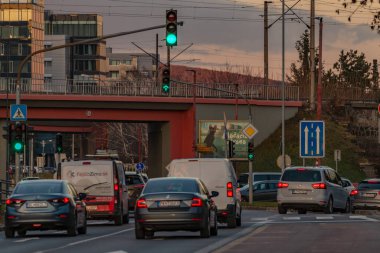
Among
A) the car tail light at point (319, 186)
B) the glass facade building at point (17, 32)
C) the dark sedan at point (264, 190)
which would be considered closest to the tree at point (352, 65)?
the glass facade building at point (17, 32)

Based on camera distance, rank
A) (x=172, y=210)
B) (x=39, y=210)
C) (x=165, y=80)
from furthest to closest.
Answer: (x=165, y=80), (x=39, y=210), (x=172, y=210)

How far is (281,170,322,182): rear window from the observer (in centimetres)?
4819

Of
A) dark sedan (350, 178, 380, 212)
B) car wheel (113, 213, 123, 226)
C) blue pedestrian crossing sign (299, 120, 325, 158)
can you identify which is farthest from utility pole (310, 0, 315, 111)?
car wheel (113, 213, 123, 226)

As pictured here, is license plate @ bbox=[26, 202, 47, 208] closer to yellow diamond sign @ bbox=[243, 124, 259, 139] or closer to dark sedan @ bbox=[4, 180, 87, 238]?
dark sedan @ bbox=[4, 180, 87, 238]

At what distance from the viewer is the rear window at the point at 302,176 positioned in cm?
4819

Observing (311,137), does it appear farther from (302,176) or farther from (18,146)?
(18,146)

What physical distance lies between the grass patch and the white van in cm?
5628

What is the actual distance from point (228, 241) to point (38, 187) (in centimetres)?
615

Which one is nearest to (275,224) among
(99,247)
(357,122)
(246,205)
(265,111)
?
(99,247)

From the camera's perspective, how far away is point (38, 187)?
31.6m

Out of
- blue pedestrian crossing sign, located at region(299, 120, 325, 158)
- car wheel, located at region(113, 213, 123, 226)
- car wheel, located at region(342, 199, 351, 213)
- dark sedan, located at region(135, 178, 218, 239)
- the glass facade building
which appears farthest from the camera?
the glass facade building

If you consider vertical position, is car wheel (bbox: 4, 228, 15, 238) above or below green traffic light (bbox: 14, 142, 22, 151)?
below

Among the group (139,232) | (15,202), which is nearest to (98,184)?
(15,202)

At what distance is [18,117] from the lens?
4662 centimetres
